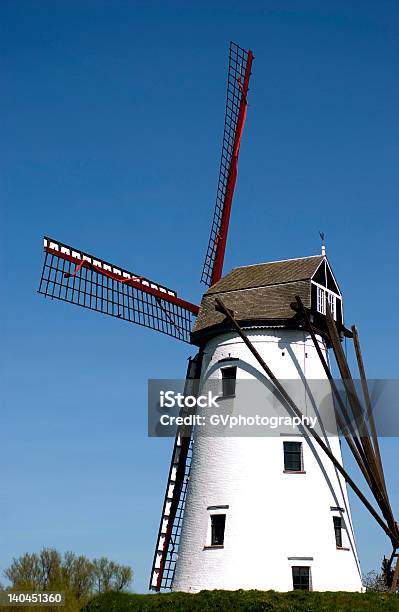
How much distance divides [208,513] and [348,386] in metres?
5.70

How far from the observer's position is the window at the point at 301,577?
22781 millimetres

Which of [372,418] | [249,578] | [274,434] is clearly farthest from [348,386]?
[249,578]

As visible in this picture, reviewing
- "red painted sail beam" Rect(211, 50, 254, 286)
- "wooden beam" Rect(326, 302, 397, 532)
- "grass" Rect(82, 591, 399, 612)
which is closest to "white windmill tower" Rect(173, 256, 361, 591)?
"wooden beam" Rect(326, 302, 397, 532)

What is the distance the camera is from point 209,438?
25109mm

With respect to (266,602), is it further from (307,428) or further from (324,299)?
(324,299)

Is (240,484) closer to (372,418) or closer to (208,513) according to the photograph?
(208,513)

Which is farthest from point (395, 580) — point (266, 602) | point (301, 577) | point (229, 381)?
point (229, 381)

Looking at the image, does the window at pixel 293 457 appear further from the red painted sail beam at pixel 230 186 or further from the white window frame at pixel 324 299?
the red painted sail beam at pixel 230 186

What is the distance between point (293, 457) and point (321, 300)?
505cm

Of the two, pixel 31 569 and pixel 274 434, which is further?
pixel 31 569

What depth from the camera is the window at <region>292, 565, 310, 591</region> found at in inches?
897

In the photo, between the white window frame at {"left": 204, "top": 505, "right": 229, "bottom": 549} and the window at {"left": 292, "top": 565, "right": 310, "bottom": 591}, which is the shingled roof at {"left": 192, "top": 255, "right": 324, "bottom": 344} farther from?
the window at {"left": 292, "top": 565, "right": 310, "bottom": 591}

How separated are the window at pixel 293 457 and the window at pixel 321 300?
4.29 m

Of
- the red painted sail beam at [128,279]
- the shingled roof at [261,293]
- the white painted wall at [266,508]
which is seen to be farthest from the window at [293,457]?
the red painted sail beam at [128,279]
